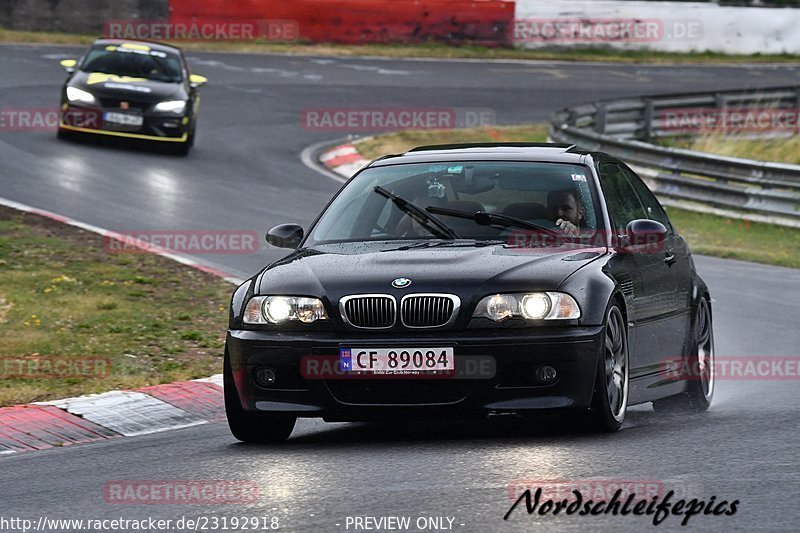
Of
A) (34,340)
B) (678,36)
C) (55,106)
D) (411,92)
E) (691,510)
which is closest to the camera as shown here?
(691,510)

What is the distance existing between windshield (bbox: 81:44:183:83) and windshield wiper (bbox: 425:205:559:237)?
15756mm

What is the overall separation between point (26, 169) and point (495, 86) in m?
15.1

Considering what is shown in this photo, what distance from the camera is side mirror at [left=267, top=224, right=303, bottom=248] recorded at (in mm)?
8227

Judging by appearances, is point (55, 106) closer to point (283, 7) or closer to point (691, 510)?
point (283, 7)

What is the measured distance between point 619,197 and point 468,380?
2072 mm

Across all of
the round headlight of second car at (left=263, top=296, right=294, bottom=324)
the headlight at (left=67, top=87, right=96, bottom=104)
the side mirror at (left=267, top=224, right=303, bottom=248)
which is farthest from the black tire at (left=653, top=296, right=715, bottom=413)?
the headlight at (left=67, top=87, right=96, bottom=104)

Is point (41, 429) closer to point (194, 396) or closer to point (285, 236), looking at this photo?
point (194, 396)

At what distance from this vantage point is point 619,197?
27.9 feet

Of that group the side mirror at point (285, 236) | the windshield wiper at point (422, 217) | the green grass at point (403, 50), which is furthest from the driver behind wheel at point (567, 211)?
the green grass at point (403, 50)

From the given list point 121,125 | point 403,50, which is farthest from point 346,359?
point 403,50

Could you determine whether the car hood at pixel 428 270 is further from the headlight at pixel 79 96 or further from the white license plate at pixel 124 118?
the headlight at pixel 79 96

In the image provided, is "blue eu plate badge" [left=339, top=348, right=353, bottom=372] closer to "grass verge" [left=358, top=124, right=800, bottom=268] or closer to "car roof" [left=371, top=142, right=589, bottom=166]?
"car roof" [left=371, top=142, right=589, bottom=166]

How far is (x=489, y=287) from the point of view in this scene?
6906 millimetres

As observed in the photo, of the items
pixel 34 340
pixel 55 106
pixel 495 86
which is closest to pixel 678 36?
pixel 495 86
